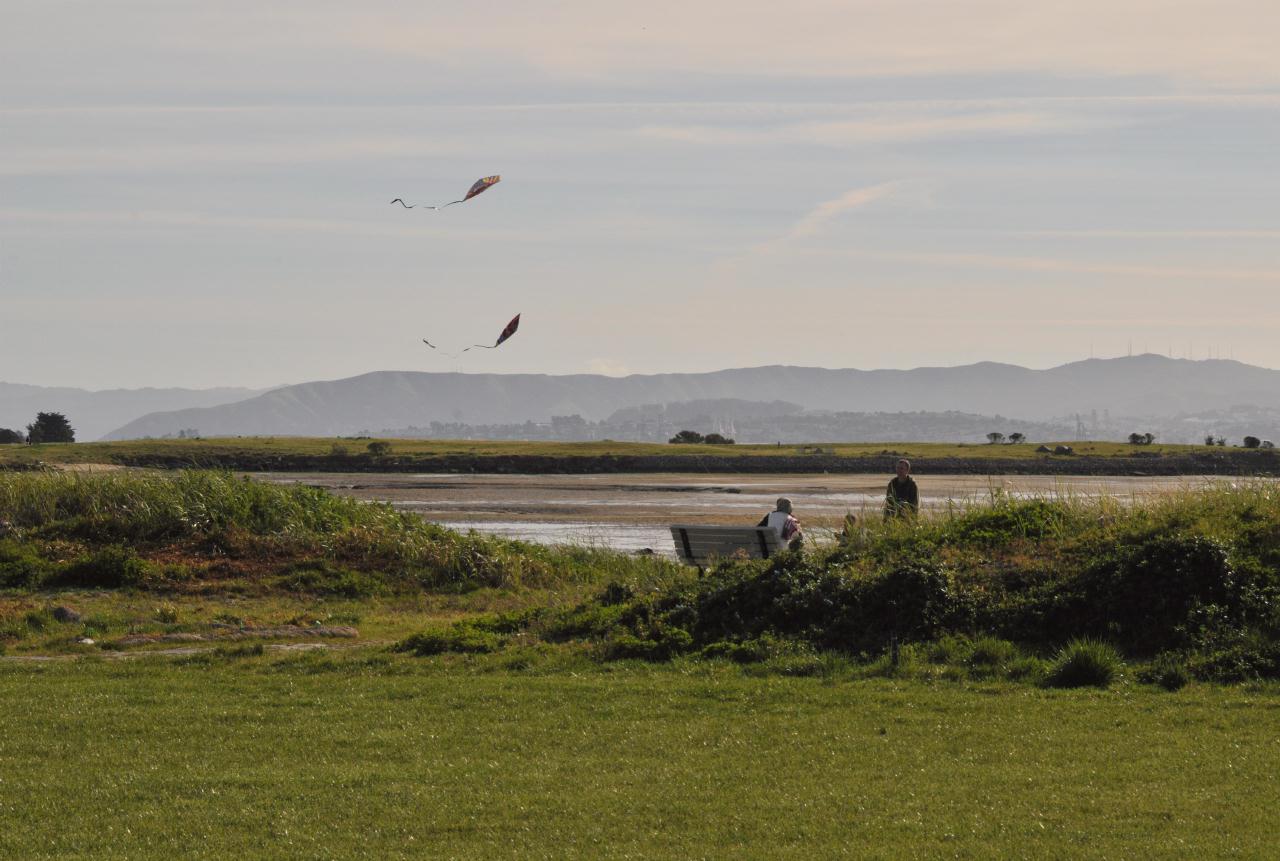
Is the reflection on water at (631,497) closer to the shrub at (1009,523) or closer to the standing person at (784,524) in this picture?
the standing person at (784,524)

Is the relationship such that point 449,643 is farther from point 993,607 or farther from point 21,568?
point 21,568

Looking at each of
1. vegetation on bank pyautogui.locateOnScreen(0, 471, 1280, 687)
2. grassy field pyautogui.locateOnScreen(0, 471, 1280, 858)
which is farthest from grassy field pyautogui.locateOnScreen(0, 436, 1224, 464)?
grassy field pyautogui.locateOnScreen(0, 471, 1280, 858)

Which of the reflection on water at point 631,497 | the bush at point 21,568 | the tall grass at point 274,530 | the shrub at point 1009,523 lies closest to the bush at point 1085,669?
the shrub at point 1009,523

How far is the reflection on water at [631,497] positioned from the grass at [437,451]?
13323mm

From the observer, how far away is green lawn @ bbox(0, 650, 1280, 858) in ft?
27.3

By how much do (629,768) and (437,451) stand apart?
97.5 metres

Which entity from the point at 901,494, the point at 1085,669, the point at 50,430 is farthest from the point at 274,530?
the point at 50,430

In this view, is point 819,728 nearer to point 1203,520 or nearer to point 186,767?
point 186,767

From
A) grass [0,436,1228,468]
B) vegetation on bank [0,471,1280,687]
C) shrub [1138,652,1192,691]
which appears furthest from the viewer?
grass [0,436,1228,468]

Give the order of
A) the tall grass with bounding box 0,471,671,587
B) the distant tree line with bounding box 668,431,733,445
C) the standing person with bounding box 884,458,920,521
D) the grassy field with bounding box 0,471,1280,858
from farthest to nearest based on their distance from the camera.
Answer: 1. the distant tree line with bounding box 668,431,733,445
2. the tall grass with bounding box 0,471,671,587
3. the standing person with bounding box 884,458,920,521
4. the grassy field with bounding box 0,471,1280,858

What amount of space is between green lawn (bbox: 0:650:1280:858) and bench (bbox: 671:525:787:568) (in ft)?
20.6

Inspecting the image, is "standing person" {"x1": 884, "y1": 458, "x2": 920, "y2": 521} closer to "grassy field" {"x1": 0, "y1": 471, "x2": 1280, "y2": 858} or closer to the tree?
"grassy field" {"x1": 0, "y1": 471, "x2": 1280, "y2": 858}

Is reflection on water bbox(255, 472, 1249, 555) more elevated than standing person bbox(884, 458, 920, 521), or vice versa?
standing person bbox(884, 458, 920, 521)

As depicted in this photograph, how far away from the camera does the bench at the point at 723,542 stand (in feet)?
66.7
